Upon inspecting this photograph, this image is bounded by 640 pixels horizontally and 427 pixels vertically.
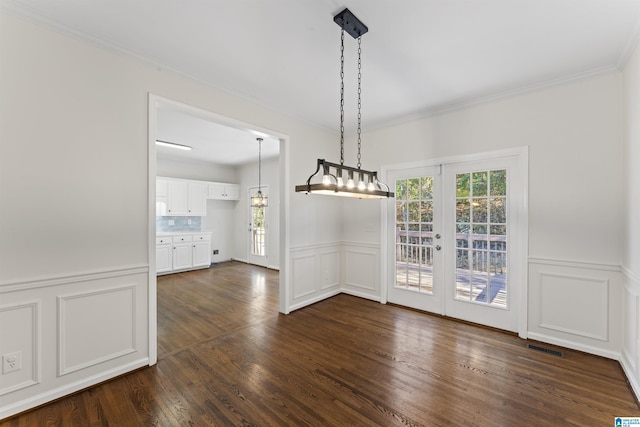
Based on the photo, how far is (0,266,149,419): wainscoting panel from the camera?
1.92 metres

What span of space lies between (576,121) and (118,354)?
197 inches

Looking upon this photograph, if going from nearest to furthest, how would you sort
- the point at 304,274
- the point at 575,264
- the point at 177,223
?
the point at 575,264 < the point at 304,274 < the point at 177,223

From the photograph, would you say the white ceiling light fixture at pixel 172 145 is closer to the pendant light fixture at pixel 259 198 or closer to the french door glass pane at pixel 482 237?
the pendant light fixture at pixel 259 198

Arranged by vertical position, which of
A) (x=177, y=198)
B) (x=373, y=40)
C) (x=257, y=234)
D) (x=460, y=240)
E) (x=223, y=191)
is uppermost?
(x=373, y=40)

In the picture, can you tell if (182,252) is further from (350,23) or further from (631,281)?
(631,281)

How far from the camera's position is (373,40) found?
7.38 feet

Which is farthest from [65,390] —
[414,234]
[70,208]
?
[414,234]

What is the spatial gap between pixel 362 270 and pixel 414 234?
3.63ft

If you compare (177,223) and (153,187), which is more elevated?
(153,187)

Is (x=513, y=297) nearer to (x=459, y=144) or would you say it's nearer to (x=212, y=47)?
(x=459, y=144)

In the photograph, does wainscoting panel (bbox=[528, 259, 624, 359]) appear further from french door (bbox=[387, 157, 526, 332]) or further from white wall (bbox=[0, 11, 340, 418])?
white wall (bbox=[0, 11, 340, 418])

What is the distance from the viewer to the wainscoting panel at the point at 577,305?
2.62 m

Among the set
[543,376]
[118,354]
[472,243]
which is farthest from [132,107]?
[543,376]

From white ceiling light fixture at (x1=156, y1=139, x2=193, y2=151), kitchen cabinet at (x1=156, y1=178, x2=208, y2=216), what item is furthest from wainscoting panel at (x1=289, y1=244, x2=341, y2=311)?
kitchen cabinet at (x1=156, y1=178, x2=208, y2=216)
